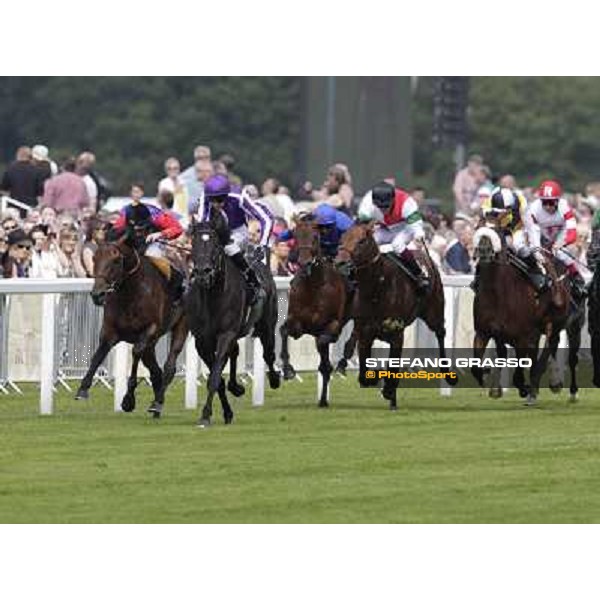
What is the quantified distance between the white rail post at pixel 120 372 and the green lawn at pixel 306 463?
0.44 ft

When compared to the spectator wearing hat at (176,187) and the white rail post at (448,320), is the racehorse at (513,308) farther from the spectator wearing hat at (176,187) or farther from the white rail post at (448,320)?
the spectator wearing hat at (176,187)

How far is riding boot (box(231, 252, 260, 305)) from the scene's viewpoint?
69.2 feet

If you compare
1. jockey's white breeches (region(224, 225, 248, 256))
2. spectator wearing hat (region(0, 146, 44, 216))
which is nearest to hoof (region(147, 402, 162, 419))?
jockey's white breeches (region(224, 225, 248, 256))

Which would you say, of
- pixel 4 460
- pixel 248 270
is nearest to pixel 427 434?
pixel 248 270

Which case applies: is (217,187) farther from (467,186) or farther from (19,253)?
(467,186)

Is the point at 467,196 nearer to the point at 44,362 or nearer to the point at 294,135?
the point at 44,362

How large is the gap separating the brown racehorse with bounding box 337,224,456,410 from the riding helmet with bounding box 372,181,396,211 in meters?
0.42

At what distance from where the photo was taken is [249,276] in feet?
69.8

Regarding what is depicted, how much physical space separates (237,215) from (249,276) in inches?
21.9

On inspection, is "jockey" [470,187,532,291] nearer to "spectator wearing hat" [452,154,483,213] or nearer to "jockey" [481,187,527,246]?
"jockey" [481,187,527,246]

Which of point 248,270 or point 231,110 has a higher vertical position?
point 231,110

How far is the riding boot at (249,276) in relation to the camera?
830 inches

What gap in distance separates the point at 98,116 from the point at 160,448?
161 feet

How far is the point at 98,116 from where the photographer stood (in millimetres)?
67688
